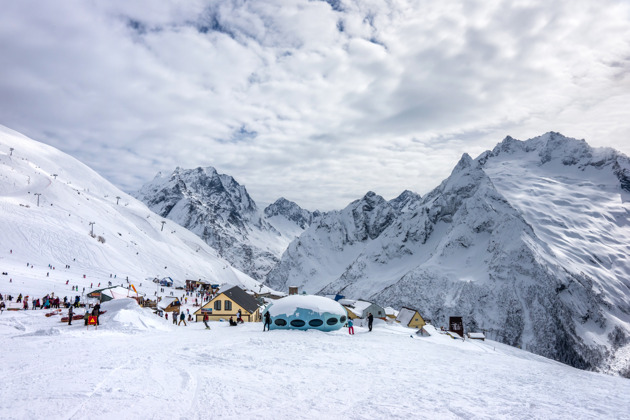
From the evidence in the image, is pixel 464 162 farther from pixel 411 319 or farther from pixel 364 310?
pixel 364 310

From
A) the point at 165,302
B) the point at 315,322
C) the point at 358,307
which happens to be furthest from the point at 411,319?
the point at 315,322

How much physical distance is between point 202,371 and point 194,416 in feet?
14.4

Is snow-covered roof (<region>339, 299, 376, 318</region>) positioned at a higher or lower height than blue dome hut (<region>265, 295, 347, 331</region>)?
lower

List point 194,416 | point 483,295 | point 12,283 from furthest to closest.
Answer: point 483,295
point 12,283
point 194,416

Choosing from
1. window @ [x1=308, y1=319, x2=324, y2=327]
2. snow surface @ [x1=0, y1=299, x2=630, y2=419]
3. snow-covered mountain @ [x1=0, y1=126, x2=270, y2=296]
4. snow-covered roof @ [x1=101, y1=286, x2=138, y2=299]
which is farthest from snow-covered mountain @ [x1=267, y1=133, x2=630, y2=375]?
snow surface @ [x1=0, y1=299, x2=630, y2=419]

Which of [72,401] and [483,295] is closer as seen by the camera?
[72,401]

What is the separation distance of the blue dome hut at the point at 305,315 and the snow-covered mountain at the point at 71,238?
39.2 meters

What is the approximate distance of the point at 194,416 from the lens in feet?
26.7

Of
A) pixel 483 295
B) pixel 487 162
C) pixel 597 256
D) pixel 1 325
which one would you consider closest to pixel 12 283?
pixel 1 325

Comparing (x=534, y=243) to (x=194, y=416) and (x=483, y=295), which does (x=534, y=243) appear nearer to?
(x=483, y=295)

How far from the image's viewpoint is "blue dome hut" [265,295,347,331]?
93.5 ft

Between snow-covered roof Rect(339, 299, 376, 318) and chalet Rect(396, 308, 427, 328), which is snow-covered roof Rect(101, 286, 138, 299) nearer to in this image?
snow-covered roof Rect(339, 299, 376, 318)

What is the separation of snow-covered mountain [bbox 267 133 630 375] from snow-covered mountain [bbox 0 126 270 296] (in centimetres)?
7685

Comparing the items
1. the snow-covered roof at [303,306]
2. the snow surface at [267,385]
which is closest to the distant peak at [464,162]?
the snow-covered roof at [303,306]
